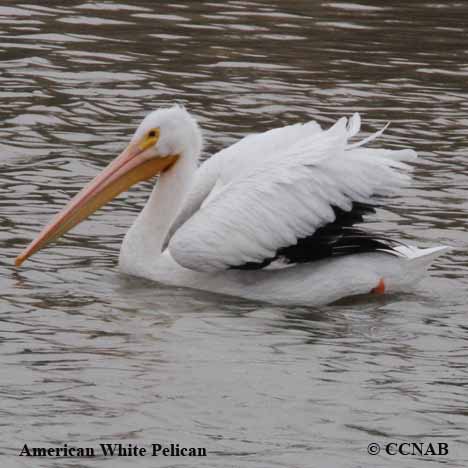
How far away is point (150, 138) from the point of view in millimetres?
7957

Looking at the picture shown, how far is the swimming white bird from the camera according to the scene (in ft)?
24.4

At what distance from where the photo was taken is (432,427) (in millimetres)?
5762

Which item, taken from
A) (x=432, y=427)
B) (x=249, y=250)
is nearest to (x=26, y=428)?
(x=432, y=427)

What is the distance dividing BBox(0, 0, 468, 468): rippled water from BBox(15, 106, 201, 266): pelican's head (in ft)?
1.02

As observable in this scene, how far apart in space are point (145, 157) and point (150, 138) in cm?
10

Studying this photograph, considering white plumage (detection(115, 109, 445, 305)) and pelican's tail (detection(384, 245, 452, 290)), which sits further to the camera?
pelican's tail (detection(384, 245, 452, 290))

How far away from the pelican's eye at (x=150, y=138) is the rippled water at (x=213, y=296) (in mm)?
628

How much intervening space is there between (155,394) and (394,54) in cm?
756

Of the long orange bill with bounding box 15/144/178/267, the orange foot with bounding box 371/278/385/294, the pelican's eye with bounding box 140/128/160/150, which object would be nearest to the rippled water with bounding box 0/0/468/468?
the orange foot with bounding box 371/278/385/294

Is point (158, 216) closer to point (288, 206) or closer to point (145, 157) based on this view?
point (145, 157)

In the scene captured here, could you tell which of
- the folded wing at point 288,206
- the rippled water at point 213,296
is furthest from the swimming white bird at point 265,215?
the rippled water at point 213,296

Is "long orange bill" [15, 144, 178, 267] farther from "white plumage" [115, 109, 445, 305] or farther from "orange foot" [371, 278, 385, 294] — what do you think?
"orange foot" [371, 278, 385, 294]

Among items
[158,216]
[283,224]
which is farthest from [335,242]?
[158,216]

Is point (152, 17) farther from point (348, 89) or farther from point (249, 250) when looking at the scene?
point (249, 250)
